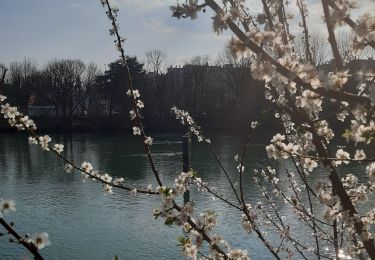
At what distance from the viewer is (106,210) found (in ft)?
39.5

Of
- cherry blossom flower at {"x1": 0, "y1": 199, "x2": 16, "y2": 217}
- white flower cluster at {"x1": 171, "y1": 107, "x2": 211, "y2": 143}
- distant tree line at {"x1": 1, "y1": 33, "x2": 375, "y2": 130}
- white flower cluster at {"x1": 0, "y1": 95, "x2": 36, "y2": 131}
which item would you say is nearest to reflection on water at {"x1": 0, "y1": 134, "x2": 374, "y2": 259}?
white flower cluster at {"x1": 171, "y1": 107, "x2": 211, "y2": 143}

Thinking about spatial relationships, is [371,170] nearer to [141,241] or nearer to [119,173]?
[141,241]

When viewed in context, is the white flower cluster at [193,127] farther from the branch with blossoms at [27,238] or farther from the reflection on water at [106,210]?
the branch with blossoms at [27,238]

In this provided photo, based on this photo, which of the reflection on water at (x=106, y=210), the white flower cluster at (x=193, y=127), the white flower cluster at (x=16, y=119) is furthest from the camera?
the reflection on water at (x=106, y=210)

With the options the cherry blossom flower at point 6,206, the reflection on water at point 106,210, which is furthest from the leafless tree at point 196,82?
the cherry blossom flower at point 6,206

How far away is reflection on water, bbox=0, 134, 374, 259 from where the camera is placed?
9.37 m

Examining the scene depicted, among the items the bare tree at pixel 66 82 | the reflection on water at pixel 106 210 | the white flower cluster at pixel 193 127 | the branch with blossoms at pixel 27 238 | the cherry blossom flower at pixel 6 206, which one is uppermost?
the bare tree at pixel 66 82

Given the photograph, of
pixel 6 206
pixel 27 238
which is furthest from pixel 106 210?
pixel 27 238

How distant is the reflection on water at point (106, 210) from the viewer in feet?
30.7

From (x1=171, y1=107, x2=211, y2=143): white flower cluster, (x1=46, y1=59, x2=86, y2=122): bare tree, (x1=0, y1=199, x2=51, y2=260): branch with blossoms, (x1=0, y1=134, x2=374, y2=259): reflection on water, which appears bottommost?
(x1=0, y1=134, x2=374, y2=259): reflection on water

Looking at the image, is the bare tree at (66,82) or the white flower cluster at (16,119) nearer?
the white flower cluster at (16,119)

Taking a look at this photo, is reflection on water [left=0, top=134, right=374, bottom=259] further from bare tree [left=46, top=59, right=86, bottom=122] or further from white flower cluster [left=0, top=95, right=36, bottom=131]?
bare tree [left=46, top=59, right=86, bottom=122]

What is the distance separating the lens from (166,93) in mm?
53438

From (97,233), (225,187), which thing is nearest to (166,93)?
(225,187)
